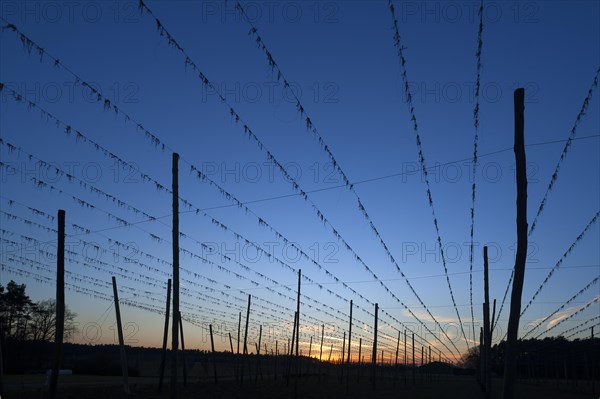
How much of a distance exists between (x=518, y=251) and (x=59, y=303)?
543 inches

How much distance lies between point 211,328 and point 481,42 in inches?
1253

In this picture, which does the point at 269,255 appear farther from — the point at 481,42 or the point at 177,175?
the point at 481,42

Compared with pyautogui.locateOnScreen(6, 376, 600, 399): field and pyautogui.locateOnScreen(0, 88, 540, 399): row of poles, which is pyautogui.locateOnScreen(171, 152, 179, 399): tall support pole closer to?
pyautogui.locateOnScreen(0, 88, 540, 399): row of poles

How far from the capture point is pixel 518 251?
33.1 feet

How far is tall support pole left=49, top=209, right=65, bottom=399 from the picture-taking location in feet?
54.9

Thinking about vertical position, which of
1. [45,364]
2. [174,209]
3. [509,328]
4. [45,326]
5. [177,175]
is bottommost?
[45,364]

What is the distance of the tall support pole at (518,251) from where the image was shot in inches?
377

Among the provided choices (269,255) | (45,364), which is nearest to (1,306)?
(45,364)

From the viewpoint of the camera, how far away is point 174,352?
53.5ft

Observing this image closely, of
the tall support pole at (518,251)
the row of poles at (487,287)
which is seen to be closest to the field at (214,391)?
the row of poles at (487,287)

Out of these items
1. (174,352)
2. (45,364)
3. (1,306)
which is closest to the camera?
(174,352)

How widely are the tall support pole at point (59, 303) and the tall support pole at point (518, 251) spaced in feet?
42.7

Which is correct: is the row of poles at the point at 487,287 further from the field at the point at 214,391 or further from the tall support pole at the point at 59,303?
the field at the point at 214,391

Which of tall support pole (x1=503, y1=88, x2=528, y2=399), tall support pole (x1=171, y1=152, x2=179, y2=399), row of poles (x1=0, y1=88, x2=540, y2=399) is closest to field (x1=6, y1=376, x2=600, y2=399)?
row of poles (x1=0, y1=88, x2=540, y2=399)
